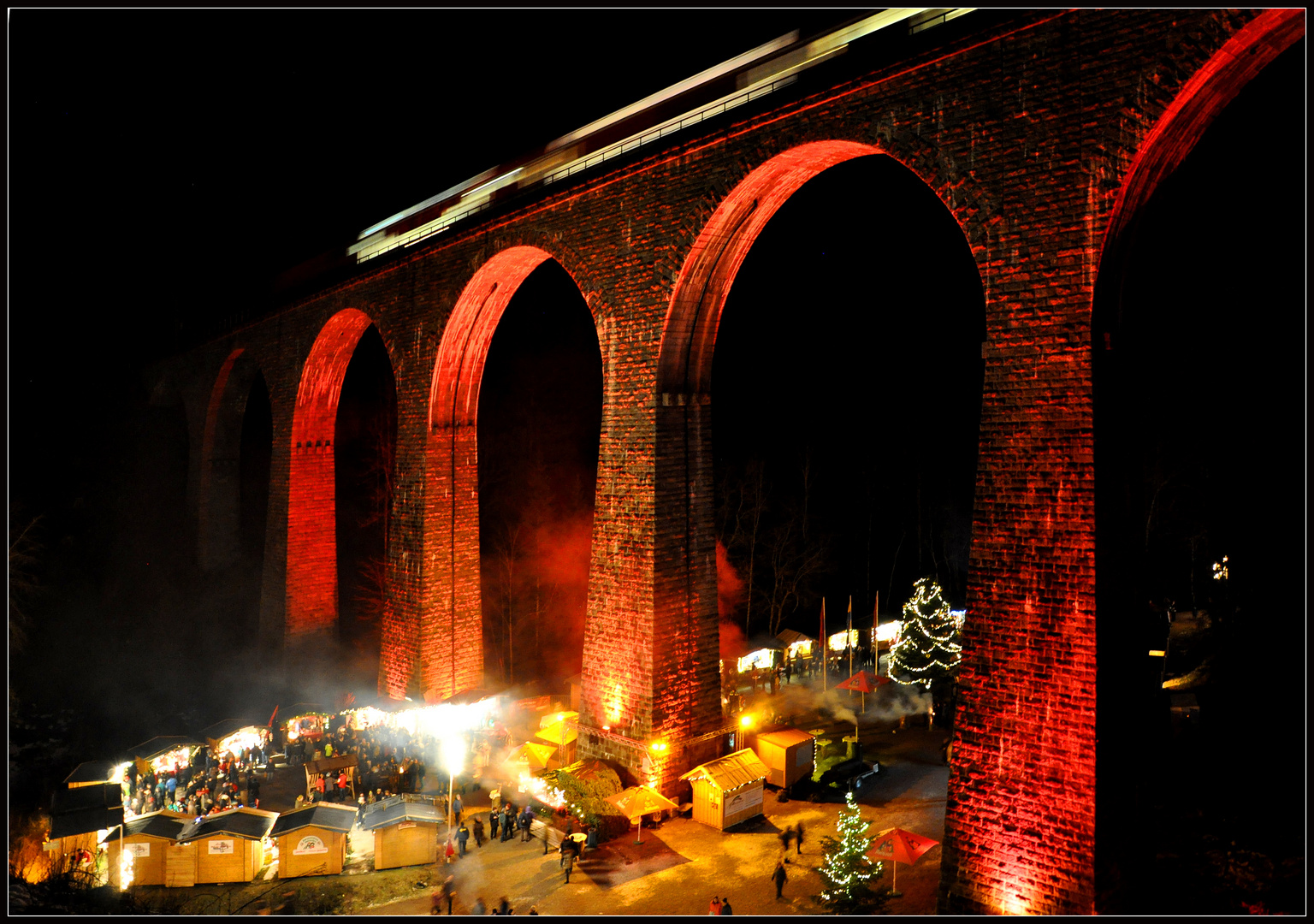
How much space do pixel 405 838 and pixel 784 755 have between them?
5.87 meters

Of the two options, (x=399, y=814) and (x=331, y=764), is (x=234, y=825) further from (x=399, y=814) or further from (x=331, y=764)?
(x=331, y=764)

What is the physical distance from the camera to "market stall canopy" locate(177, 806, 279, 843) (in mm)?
10484

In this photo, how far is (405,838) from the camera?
1056 cm

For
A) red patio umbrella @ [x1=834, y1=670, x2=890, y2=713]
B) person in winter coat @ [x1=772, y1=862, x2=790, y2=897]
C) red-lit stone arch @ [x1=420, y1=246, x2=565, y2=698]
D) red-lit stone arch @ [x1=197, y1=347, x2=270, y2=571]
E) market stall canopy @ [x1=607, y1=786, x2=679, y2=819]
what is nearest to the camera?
person in winter coat @ [x1=772, y1=862, x2=790, y2=897]

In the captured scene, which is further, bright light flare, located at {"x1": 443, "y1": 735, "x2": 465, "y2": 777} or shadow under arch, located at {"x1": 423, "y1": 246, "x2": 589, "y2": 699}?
shadow under arch, located at {"x1": 423, "y1": 246, "x2": 589, "y2": 699}

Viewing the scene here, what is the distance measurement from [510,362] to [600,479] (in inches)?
811

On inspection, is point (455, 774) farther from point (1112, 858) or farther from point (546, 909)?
point (1112, 858)

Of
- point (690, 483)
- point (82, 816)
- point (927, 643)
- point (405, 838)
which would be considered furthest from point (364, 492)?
point (690, 483)

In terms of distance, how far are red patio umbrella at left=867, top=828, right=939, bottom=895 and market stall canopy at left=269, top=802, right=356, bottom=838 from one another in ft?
23.5

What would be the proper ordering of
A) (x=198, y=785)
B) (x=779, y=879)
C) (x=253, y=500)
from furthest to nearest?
(x=253, y=500) < (x=198, y=785) < (x=779, y=879)

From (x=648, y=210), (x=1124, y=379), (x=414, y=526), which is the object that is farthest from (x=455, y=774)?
(x=1124, y=379)

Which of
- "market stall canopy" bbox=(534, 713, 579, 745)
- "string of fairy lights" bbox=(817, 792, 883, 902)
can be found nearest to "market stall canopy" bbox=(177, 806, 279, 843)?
"market stall canopy" bbox=(534, 713, 579, 745)

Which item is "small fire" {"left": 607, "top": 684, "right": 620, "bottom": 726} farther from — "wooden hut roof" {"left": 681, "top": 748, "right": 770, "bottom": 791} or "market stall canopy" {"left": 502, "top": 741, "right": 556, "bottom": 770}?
"market stall canopy" {"left": 502, "top": 741, "right": 556, "bottom": 770}

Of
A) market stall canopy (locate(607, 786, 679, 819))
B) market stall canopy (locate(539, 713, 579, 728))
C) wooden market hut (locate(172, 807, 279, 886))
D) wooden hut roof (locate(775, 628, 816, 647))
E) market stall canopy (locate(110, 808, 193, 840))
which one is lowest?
wooden market hut (locate(172, 807, 279, 886))
